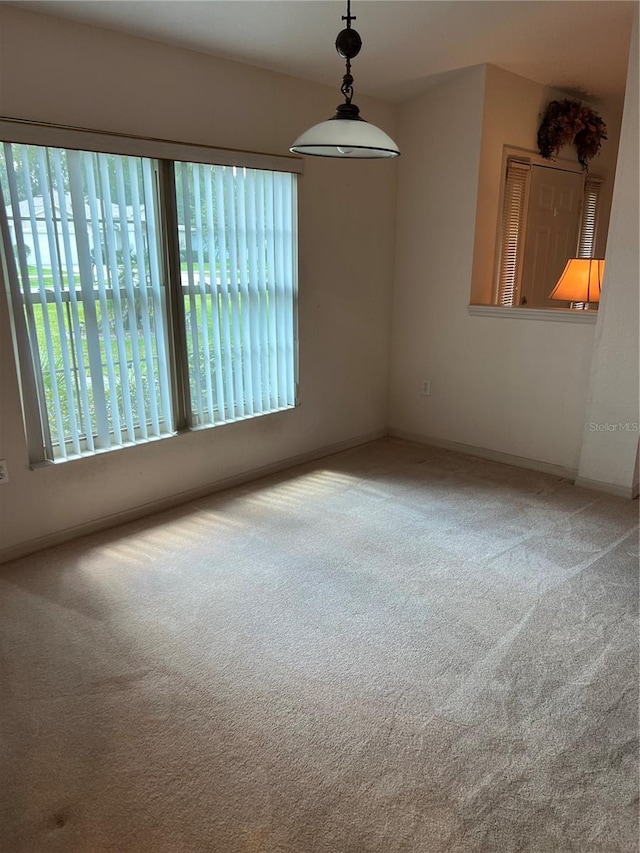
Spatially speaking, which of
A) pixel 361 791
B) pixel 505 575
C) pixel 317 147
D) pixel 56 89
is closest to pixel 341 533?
pixel 505 575

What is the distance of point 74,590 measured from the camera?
262 centimetres

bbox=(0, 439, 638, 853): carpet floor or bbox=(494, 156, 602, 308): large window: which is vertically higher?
bbox=(494, 156, 602, 308): large window

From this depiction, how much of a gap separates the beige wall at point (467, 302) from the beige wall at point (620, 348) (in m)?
0.14

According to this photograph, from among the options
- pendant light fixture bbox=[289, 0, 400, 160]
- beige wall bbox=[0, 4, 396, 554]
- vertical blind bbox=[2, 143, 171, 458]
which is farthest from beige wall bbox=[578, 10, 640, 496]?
vertical blind bbox=[2, 143, 171, 458]

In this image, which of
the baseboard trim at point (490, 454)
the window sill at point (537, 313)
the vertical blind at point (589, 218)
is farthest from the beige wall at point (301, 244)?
the vertical blind at point (589, 218)

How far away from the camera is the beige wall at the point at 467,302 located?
385 cm

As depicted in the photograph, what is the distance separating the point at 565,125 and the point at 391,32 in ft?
5.81

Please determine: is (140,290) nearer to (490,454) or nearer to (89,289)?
(89,289)

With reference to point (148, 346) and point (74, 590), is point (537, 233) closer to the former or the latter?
point (148, 346)

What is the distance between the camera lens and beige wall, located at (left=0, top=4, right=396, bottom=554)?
264cm

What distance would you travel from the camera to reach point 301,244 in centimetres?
379

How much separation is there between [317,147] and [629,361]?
7.34 feet

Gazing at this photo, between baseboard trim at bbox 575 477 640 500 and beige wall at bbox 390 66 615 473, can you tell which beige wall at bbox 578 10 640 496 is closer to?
baseboard trim at bbox 575 477 640 500

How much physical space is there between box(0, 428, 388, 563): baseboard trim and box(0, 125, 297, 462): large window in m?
0.39
